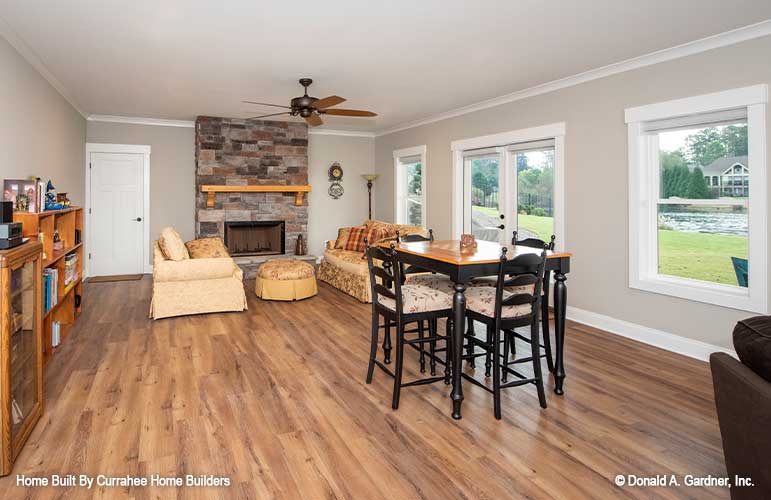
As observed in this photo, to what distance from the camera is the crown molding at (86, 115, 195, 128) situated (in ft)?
23.9

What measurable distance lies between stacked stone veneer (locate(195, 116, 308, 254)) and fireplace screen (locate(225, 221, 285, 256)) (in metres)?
0.11

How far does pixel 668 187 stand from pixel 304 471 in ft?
12.6

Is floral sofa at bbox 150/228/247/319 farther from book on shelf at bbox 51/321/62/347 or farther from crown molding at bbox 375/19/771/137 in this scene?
crown molding at bbox 375/19/771/137

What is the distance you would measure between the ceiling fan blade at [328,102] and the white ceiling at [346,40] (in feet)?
1.00

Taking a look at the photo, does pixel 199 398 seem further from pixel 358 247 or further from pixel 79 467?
pixel 358 247

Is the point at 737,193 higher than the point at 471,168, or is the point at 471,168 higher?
the point at 471,168

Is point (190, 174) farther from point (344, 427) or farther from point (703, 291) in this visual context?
point (703, 291)

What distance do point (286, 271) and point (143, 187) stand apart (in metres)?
3.37

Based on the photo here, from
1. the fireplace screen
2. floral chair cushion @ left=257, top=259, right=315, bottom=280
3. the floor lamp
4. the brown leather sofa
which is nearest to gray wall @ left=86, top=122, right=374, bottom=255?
the floor lamp

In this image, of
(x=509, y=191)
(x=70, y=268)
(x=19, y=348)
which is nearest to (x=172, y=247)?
(x=70, y=268)

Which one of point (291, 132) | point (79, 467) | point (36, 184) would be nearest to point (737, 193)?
point (79, 467)

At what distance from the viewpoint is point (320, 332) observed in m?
4.58

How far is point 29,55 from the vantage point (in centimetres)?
A: 421

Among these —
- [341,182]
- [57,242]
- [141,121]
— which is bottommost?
[57,242]
